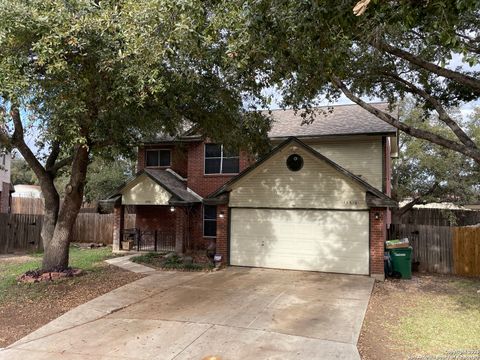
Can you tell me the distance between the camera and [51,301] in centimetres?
942

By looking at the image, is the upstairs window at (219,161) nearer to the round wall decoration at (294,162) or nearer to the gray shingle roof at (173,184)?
the gray shingle roof at (173,184)

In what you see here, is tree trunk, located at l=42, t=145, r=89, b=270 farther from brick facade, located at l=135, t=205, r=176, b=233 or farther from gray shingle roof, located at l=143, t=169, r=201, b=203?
brick facade, located at l=135, t=205, r=176, b=233

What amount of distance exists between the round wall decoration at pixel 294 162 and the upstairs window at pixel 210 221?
5190mm

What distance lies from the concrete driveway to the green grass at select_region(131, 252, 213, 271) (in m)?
2.05

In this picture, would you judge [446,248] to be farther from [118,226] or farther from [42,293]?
[118,226]

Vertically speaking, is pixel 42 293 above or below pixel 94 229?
below

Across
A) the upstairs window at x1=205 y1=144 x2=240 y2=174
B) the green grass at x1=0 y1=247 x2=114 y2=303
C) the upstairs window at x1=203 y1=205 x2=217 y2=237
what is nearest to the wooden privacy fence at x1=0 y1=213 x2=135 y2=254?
the green grass at x1=0 y1=247 x2=114 y2=303

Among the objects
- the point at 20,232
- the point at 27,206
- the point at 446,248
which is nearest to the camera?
the point at 446,248

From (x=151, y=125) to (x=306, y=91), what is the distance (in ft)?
14.7

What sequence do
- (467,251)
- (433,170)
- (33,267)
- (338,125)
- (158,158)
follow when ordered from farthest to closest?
1. (433,170)
2. (158,158)
3. (338,125)
4. (467,251)
5. (33,267)

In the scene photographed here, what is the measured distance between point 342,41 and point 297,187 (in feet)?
24.5

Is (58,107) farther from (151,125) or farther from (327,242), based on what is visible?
(327,242)

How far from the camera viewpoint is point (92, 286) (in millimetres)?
10961

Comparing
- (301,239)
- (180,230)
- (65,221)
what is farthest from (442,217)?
(65,221)
